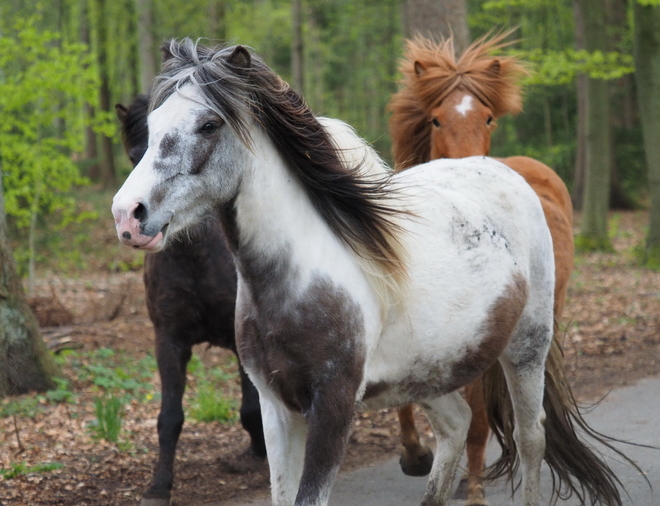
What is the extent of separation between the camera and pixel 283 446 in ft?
9.76

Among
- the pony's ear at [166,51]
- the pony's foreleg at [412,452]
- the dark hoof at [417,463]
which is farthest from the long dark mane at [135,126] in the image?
the dark hoof at [417,463]

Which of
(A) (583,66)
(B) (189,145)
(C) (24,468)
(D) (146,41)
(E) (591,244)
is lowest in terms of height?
(E) (591,244)

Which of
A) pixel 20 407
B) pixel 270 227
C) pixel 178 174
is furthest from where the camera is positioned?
pixel 20 407

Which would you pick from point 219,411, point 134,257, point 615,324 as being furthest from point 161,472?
point 134,257

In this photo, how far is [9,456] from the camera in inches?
191

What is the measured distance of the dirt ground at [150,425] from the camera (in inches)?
176

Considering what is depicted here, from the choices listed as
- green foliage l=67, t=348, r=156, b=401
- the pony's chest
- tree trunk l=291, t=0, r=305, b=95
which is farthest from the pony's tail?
tree trunk l=291, t=0, r=305, b=95

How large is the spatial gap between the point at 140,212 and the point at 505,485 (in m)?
3.06

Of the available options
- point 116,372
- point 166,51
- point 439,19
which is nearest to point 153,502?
point 166,51

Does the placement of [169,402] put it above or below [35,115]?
below

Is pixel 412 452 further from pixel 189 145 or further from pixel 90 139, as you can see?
pixel 90 139

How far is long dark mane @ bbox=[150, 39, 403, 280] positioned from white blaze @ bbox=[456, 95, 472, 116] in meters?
2.44

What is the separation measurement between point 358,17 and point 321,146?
24.1 m

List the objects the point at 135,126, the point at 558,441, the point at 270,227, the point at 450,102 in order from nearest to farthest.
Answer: the point at 270,227 < the point at 558,441 < the point at 135,126 < the point at 450,102
